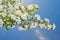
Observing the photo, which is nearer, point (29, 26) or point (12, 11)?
point (12, 11)

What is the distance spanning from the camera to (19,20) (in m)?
0.72

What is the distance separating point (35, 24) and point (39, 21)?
0.04m

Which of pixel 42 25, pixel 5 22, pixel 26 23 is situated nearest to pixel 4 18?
pixel 5 22

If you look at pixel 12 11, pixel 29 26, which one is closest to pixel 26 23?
pixel 29 26

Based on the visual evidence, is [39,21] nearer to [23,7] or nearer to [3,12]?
[23,7]

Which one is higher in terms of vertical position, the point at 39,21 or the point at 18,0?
the point at 18,0

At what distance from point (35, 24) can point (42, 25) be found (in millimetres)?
50

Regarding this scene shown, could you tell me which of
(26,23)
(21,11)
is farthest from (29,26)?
(21,11)

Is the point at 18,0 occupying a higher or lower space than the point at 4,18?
higher

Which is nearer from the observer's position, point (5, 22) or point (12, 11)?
point (12, 11)

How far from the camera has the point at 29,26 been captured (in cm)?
81

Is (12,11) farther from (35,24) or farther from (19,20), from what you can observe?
(35,24)

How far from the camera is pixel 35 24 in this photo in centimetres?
79

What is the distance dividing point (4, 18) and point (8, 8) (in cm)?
9
